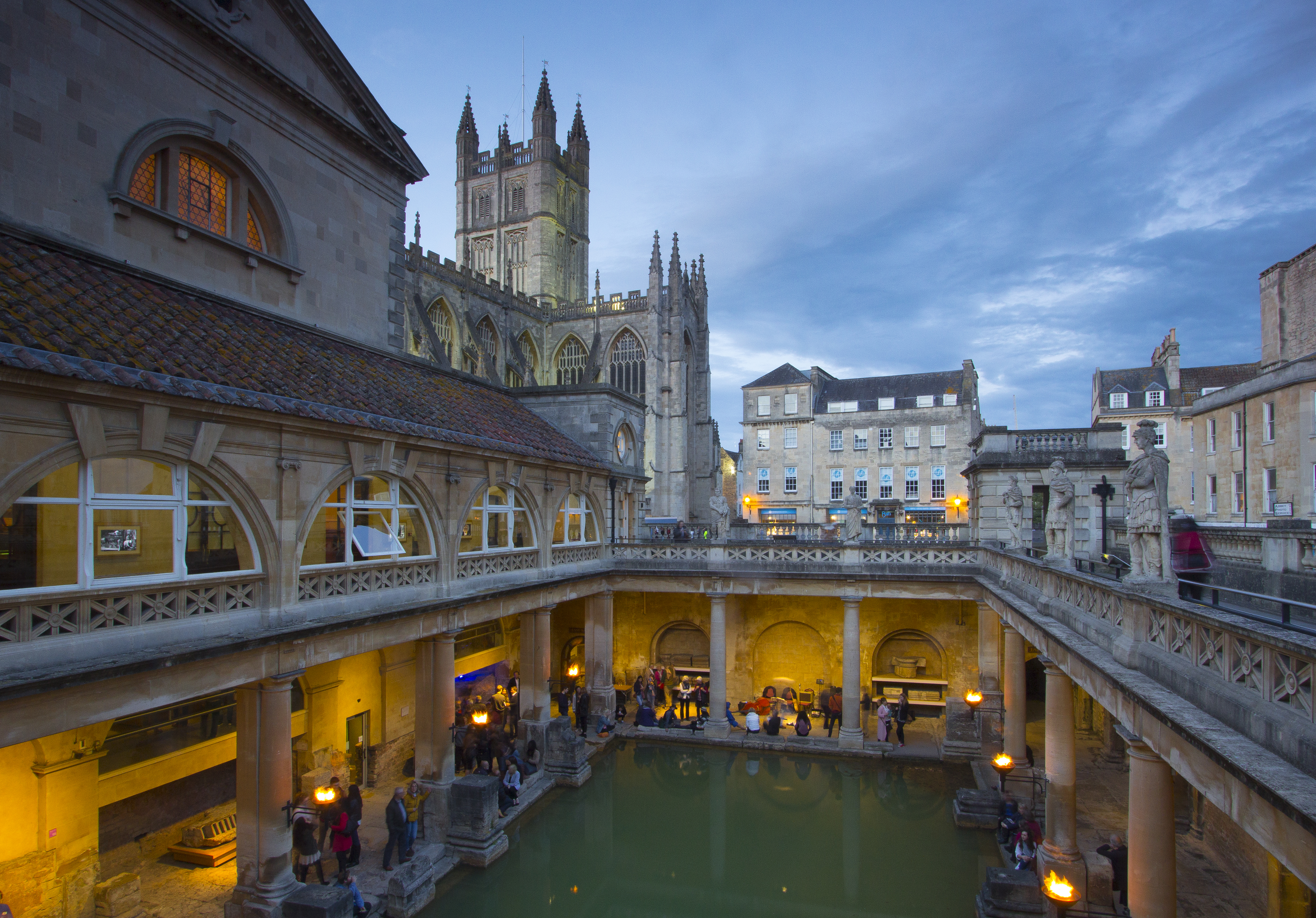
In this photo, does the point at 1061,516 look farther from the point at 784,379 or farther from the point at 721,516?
the point at 784,379

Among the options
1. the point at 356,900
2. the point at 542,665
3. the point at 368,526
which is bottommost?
the point at 356,900

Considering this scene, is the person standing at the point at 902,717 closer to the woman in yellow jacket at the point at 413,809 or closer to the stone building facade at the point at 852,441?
the woman in yellow jacket at the point at 413,809

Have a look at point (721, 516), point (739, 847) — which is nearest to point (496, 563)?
point (721, 516)

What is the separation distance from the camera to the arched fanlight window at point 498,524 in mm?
17922

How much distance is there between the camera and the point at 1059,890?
11.1 m

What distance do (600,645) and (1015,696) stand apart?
43.1 ft

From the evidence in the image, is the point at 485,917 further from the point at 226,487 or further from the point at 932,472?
the point at 932,472

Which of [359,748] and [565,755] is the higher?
[359,748]

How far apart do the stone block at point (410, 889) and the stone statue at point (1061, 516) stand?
1310cm

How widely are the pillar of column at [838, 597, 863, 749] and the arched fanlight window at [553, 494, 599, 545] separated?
8720 mm

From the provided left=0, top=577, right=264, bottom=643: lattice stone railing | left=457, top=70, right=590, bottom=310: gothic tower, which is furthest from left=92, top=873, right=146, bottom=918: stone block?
left=457, top=70, right=590, bottom=310: gothic tower

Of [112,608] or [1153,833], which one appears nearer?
[1153,833]

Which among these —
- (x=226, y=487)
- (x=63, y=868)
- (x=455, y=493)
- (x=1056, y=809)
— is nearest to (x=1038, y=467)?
(x=1056, y=809)

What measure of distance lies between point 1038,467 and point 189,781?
23.1 m
